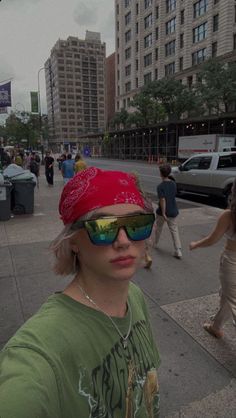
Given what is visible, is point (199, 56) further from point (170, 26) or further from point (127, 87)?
point (127, 87)

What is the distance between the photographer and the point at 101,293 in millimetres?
1158

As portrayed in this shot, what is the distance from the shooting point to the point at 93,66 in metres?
145

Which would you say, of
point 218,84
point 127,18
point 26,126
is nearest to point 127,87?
point 127,18

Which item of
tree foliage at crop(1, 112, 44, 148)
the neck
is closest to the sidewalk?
the neck

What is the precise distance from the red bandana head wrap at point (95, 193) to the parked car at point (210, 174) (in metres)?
9.89

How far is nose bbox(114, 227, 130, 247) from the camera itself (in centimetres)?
111

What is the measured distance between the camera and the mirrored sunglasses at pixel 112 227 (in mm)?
1099

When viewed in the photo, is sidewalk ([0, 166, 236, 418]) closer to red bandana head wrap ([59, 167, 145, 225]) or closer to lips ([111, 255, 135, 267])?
lips ([111, 255, 135, 267])

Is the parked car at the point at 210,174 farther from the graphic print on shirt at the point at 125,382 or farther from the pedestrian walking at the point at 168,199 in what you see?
the graphic print on shirt at the point at 125,382

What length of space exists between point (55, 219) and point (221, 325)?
6.17 m

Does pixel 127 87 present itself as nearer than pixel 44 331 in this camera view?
No

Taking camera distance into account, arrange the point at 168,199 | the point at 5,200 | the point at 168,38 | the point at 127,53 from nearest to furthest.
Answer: the point at 168,199, the point at 5,200, the point at 168,38, the point at 127,53

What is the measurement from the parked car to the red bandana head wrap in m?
9.89

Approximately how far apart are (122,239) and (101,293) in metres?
0.21
